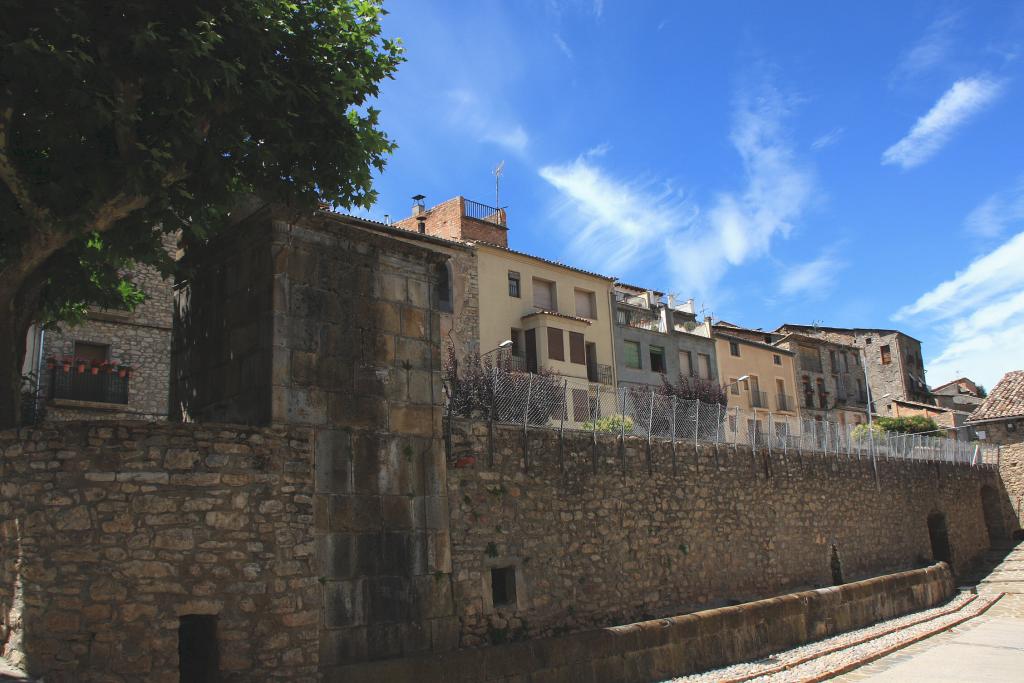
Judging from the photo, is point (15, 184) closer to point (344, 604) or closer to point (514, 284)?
point (344, 604)

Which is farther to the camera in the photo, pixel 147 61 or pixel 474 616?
pixel 474 616

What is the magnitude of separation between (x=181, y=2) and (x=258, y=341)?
3.74 metres

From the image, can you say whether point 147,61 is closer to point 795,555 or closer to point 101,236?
point 101,236

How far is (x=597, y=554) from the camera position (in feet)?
46.5

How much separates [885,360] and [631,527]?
5860cm

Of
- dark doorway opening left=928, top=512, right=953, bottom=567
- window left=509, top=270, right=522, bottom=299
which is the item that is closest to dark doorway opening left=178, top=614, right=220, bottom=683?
dark doorway opening left=928, top=512, right=953, bottom=567

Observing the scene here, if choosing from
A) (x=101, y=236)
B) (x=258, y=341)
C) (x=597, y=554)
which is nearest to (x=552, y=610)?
(x=597, y=554)

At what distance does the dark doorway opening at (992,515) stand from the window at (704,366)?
14.6m

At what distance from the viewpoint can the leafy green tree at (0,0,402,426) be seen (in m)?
8.37

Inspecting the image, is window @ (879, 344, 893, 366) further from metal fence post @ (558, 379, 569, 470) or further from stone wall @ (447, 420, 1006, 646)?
metal fence post @ (558, 379, 569, 470)

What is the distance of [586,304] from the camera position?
40000mm

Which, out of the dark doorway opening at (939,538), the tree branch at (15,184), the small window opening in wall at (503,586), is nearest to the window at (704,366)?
the dark doorway opening at (939,538)

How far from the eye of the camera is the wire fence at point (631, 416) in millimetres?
13703

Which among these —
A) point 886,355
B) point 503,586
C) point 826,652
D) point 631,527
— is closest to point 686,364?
point 826,652
